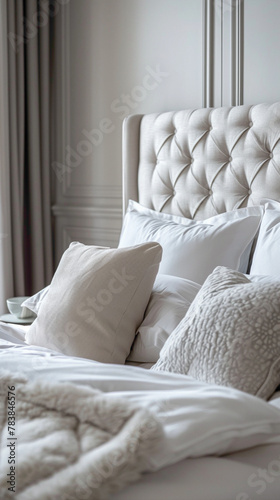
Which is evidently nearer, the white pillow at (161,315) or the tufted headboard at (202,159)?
the white pillow at (161,315)

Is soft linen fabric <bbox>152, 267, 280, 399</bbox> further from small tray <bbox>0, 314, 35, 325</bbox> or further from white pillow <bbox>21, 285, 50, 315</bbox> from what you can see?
small tray <bbox>0, 314, 35, 325</bbox>

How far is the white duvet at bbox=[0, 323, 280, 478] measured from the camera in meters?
1.05

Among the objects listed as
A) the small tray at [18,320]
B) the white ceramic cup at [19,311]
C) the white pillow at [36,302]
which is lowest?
the small tray at [18,320]

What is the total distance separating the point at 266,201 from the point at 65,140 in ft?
5.16

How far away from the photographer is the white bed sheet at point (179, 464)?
1008mm

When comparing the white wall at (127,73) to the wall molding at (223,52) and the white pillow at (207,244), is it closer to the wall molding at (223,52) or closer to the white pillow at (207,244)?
the wall molding at (223,52)

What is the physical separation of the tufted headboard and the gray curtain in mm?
764

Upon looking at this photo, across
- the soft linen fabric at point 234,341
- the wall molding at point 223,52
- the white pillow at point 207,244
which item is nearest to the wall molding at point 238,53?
the wall molding at point 223,52

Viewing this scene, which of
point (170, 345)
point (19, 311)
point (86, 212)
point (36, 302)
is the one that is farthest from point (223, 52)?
point (170, 345)

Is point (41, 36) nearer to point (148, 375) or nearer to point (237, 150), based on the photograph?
point (237, 150)

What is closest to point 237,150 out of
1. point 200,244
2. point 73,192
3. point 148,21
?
point 200,244

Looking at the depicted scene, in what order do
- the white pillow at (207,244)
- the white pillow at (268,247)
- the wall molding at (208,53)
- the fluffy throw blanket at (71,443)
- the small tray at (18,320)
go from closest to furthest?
the fluffy throw blanket at (71,443)
the white pillow at (268,247)
the white pillow at (207,244)
the wall molding at (208,53)
the small tray at (18,320)

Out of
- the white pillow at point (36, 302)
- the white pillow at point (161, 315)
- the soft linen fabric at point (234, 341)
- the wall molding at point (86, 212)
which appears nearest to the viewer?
the soft linen fabric at point (234, 341)

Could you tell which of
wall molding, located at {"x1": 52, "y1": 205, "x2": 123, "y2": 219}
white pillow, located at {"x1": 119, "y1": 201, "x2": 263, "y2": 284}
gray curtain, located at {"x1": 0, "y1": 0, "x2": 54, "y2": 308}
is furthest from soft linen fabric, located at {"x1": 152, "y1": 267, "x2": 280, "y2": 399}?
gray curtain, located at {"x1": 0, "y1": 0, "x2": 54, "y2": 308}
